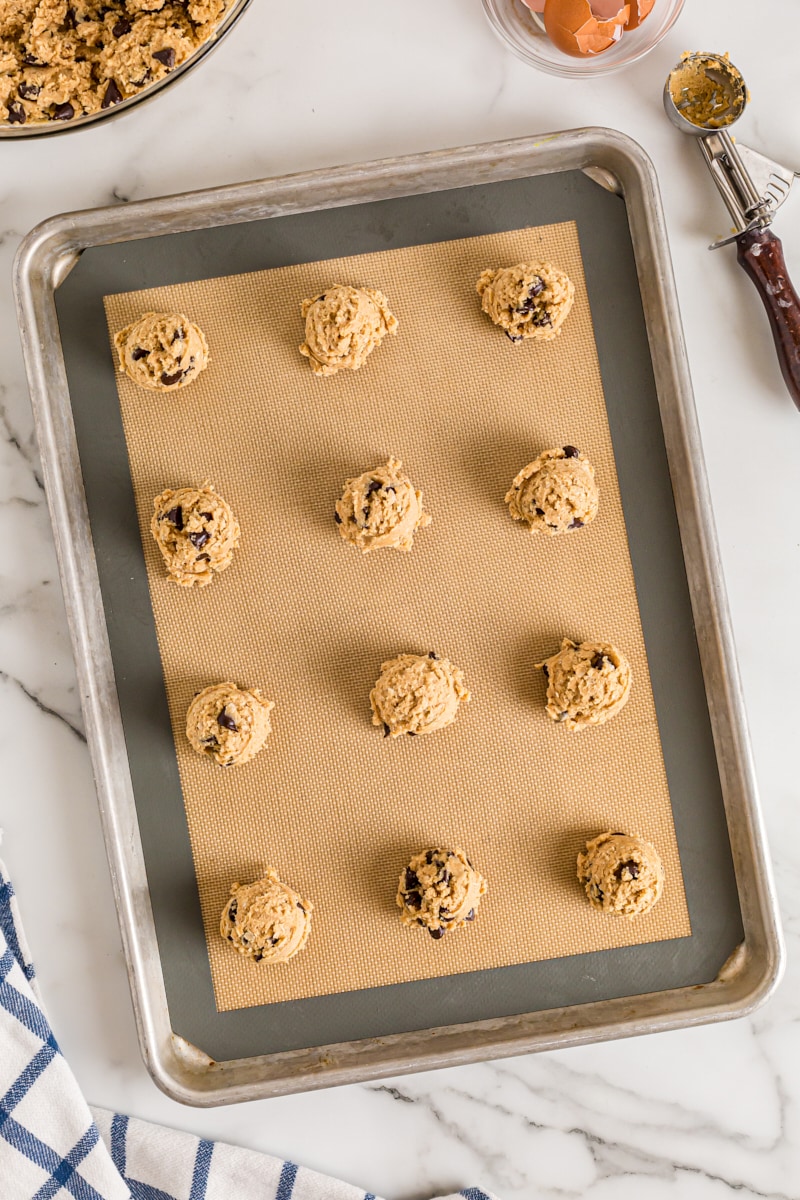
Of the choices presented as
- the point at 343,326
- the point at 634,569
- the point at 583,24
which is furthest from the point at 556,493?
the point at 583,24

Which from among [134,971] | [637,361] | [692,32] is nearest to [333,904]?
[134,971]

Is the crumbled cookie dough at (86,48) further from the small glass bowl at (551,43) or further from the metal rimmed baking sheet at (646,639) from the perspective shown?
the small glass bowl at (551,43)

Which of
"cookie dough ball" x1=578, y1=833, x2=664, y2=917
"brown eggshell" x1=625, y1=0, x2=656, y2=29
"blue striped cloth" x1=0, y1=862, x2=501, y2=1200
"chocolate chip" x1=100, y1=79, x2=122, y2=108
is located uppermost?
"brown eggshell" x1=625, y1=0, x2=656, y2=29

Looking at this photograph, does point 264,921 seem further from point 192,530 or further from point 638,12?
point 638,12

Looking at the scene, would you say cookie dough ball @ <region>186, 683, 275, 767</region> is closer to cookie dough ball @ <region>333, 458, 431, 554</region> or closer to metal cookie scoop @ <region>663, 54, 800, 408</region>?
cookie dough ball @ <region>333, 458, 431, 554</region>

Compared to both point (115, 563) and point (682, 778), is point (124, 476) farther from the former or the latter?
point (682, 778)

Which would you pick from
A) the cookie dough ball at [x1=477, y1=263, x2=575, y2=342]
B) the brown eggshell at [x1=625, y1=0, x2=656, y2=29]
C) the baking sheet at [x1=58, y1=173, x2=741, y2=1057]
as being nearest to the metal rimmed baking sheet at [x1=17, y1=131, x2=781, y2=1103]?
the baking sheet at [x1=58, y1=173, x2=741, y2=1057]

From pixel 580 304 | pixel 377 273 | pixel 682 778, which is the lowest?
pixel 682 778
